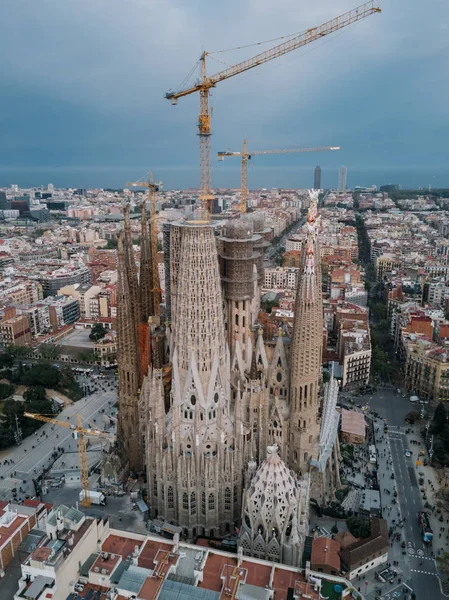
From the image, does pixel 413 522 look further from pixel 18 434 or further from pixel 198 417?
pixel 18 434

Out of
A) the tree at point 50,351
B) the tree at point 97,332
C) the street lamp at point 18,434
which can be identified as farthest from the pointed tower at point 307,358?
the tree at point 50,351

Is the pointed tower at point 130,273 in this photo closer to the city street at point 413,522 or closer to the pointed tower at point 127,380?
the pointed tower at point 127,380

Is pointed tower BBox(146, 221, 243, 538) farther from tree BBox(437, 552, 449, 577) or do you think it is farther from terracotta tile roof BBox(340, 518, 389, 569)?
tree BBox(437, 552, 449, 577)

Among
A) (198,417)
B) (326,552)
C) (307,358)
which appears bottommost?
(326,552)

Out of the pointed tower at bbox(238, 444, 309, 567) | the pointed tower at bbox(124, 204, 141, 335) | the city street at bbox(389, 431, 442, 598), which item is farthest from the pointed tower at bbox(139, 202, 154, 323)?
the city street at bbox(389, 431, 442, 598)

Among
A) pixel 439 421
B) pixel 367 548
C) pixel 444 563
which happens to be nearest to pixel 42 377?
pixel 367 548

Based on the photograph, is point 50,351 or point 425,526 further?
point 50,351

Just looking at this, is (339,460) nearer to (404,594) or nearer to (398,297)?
(404,594)
